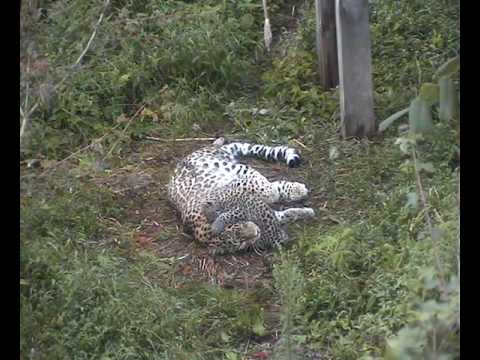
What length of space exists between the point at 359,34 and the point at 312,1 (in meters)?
1.51

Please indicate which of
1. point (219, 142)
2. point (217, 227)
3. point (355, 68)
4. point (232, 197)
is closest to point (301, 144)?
point (219, 142)

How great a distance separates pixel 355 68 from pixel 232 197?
1001 millimetres

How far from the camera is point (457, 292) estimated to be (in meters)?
2.95

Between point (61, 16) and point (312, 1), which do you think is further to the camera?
point (312, 1)

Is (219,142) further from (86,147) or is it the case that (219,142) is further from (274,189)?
(86,147)

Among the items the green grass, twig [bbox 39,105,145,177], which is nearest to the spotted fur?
the green grass

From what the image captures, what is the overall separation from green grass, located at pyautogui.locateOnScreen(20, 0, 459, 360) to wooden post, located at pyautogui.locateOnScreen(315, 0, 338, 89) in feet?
0.38

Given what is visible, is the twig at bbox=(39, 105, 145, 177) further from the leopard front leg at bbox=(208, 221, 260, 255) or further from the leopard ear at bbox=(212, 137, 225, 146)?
the leopard front leg at bbox=(208, 221, 260, 255)

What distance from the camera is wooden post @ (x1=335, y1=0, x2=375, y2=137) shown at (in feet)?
19.7

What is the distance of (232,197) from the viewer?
587cm

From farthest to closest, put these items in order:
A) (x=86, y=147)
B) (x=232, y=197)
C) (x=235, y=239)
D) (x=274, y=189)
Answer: (x=86, y=147) < (x=274, y=189) < (x=232, y=197) < (x=235, y=239)
